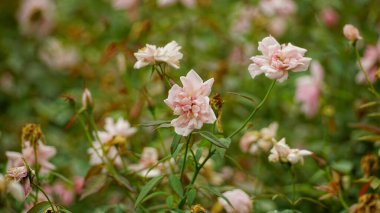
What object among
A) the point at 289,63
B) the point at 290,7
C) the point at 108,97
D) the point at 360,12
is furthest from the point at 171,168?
the point at 360,12

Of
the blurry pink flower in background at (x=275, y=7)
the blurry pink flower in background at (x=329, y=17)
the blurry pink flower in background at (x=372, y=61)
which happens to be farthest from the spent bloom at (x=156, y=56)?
the blurry pink flower in background at (x=329, y=17)

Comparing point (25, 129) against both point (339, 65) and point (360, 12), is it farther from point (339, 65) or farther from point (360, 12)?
point (360, 12)

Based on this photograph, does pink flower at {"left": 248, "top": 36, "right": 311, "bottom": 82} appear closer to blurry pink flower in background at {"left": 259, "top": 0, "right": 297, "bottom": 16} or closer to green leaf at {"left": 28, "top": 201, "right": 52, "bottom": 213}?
green leaf at {"left": 28, "top": 201, "right": 52, "bottom": 213}

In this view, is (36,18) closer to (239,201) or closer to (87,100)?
(87,100)

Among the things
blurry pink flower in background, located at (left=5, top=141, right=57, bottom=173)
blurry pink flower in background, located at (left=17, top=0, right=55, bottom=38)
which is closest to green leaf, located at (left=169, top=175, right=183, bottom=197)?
blurry pink flower in background, located at (left=5, top=141, right=57, bottom=173)

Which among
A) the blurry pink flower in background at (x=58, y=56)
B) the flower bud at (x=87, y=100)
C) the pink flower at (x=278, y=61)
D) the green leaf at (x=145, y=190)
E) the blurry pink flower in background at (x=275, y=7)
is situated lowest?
the blurry pink flower in background at (x=58, y=56)

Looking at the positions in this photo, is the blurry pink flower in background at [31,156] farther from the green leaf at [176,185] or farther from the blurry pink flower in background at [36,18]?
the blurry pink flower in background at [36,18]
